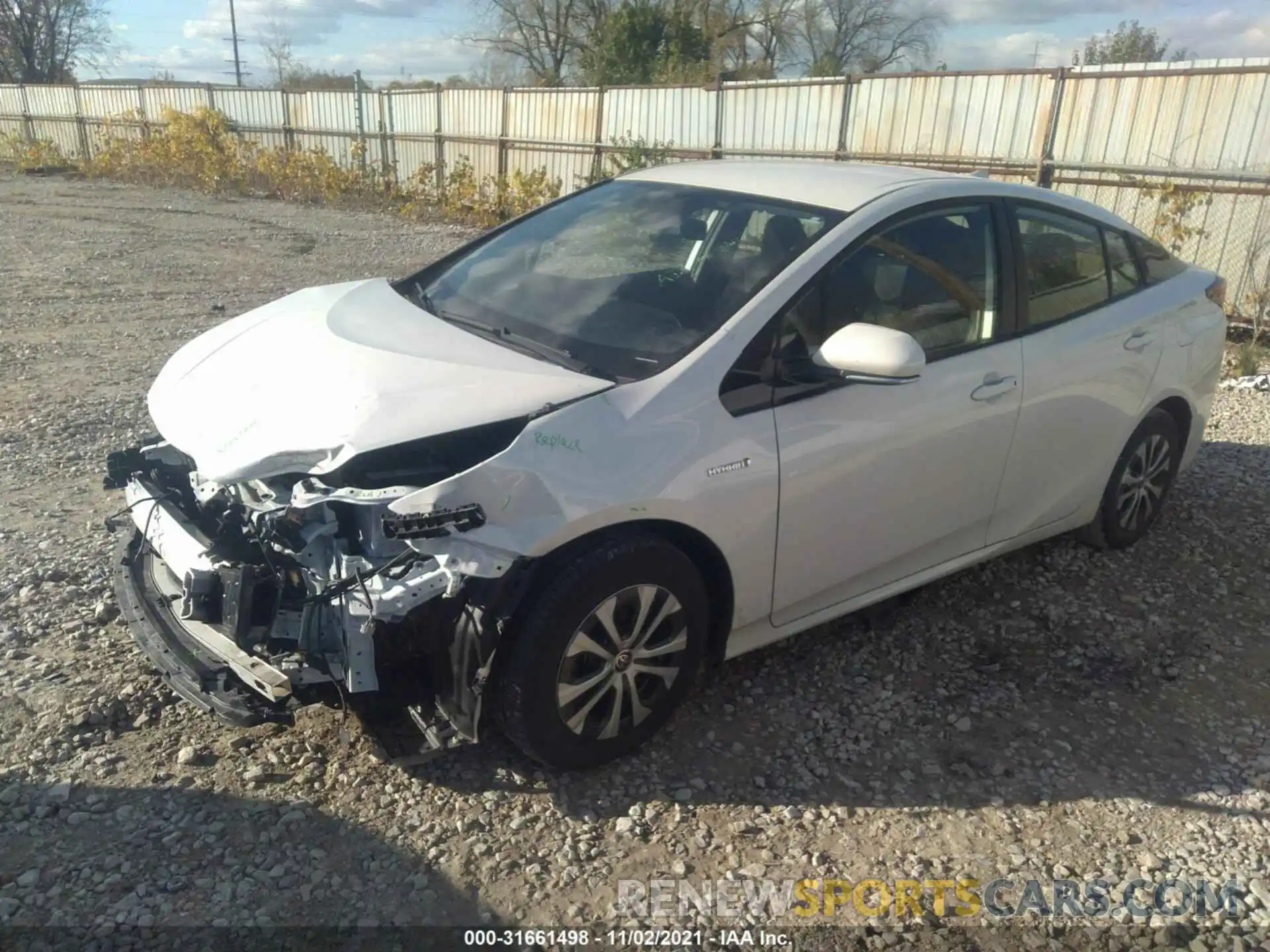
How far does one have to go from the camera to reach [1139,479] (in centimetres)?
467

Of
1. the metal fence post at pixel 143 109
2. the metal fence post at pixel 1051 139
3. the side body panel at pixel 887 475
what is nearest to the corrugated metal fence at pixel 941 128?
the metal fence post at pixel 1051 139

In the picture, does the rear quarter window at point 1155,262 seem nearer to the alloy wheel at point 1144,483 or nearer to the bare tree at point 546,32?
the alloy wheel at point 1144,483

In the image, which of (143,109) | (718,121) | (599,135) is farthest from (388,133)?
(143,109)

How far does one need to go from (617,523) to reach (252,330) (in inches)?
66.6

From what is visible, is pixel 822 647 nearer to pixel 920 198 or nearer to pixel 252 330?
pixel 920 198

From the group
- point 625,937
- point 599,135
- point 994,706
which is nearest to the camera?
point 625,937

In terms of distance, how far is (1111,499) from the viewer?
15.0ft

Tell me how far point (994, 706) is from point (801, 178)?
208 cm

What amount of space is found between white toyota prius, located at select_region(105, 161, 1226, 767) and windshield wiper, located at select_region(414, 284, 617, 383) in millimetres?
16

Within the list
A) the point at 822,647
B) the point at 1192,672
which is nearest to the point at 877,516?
the point at 822,647

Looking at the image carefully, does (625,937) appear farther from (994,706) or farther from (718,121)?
(718,121)

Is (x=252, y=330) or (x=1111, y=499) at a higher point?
(x=252, y=330)

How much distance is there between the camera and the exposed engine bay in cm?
261

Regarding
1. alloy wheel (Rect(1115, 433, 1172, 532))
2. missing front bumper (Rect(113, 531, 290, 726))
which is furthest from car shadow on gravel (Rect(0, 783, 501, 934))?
alloy wheel (Rect(1115, 433, 1172, 532))
